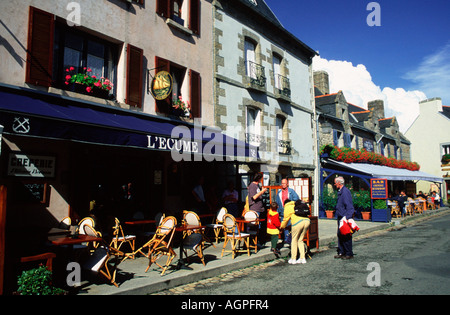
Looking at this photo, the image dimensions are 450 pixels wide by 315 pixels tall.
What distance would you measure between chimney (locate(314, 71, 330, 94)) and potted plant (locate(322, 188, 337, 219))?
9.55m

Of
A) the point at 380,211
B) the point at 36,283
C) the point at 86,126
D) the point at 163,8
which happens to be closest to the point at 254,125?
the point at 163,8

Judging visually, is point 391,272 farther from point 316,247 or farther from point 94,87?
point 94,87

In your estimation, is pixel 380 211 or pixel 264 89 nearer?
pixel 264 89

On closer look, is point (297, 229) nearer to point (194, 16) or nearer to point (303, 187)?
point (303, 187)

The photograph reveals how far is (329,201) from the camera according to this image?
15.6 metres

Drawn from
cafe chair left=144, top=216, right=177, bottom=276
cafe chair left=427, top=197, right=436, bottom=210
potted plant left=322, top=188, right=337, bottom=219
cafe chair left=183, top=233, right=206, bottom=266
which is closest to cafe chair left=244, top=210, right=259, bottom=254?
cafe chair left=183, top=233, right=206, bottom=266

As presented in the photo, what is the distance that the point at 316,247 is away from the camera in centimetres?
812

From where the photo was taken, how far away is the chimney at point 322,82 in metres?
22.7

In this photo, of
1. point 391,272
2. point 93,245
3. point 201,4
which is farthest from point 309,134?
point 93,245

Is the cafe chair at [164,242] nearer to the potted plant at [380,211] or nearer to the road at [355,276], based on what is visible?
the road at [355,276]

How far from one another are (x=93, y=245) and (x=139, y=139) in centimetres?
264

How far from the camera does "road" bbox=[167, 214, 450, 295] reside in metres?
4.63

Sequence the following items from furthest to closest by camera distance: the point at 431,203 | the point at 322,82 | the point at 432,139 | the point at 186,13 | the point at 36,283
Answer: the point at 432,139
the point at 322,82
the point at 431,203
the point at 186,13
the point at 36,283

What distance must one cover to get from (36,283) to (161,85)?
5631 mm
